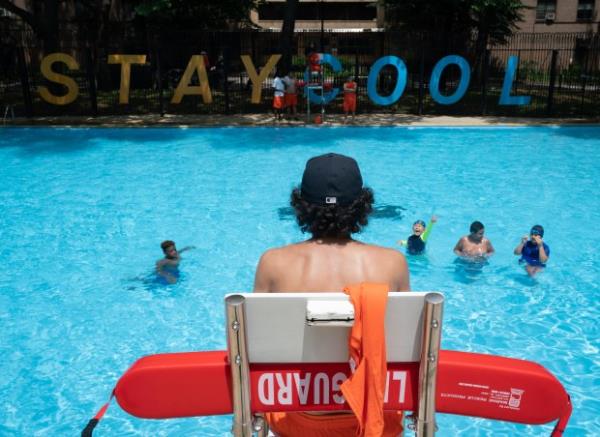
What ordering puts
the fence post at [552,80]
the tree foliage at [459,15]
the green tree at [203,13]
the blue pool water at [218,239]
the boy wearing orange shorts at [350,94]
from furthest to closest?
the green tree at [203,13], the tree foliage at [459,15], the fence post at [552,80], the boy wearing orange shorts at [350,94], the blue pool water at [218,239]

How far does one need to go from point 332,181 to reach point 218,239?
7567 mm

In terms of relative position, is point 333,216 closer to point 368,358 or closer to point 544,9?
point 368,358

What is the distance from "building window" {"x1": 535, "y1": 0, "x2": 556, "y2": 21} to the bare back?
44.6 metres

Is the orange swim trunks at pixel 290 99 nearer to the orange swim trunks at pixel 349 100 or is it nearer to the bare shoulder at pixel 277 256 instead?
the orange swim trunks at pixel 349 100

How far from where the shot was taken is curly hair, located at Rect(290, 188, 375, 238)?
7.58 ft

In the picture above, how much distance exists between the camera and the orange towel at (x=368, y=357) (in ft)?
5.93

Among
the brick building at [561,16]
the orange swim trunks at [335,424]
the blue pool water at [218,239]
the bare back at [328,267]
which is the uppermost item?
the brick building at [561,16]

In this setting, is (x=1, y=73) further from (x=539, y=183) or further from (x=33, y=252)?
(x=539, y=183)

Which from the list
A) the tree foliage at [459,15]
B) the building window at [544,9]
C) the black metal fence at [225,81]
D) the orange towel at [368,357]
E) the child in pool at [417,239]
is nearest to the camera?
the orange towel at [368,357]

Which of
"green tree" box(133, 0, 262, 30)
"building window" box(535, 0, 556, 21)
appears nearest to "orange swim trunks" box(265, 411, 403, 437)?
"green tree" box(133, 0, 262, 30)

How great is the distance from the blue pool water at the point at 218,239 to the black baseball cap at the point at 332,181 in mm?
3543

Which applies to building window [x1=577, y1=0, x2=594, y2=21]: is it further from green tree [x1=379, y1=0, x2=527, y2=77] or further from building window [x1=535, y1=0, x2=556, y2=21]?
green tree [x1=379, y1=0, x2=527, y2=77]

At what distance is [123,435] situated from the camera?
5.01 metres

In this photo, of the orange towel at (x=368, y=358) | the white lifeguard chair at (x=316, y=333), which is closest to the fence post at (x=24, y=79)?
the white lifeguard chair at (x=316, y=333)
